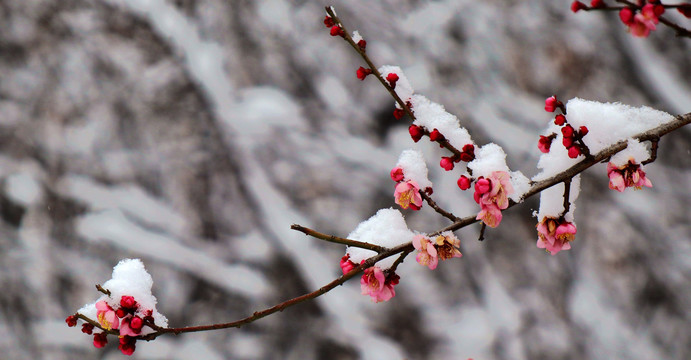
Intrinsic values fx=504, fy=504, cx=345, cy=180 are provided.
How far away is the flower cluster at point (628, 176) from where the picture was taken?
50 cm

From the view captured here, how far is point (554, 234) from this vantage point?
21.4 inches

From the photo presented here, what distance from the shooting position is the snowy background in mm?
1382

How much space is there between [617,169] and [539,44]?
102cm

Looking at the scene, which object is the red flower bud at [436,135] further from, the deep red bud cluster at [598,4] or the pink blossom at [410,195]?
→ the deep red bud cluster at [598,4]

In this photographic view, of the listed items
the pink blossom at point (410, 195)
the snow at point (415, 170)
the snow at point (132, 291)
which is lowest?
the snow at point (132, 291)

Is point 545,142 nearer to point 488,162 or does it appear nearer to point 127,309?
point 488,162

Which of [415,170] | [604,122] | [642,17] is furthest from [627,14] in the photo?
[415,170]

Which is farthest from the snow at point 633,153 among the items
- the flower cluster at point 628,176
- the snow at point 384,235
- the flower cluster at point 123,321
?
the flower cluster at point 123,321

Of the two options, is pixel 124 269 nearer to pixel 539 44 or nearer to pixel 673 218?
pixel 539 44

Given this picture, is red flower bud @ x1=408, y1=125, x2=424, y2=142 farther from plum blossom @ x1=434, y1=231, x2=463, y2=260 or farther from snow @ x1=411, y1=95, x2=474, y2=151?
plum blossom @ x1=434, y1=231, x2=463, y2=260

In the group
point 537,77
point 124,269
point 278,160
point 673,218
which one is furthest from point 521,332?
point 124,269

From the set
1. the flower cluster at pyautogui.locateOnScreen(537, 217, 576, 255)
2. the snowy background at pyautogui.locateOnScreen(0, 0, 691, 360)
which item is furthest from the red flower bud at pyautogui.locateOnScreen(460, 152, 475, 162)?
the snowy background at pyautogui.locateOnScreen(0, 0, 691, 360)

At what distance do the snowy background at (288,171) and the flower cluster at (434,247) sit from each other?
0.93 meters

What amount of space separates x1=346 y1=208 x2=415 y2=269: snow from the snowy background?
911 mm
